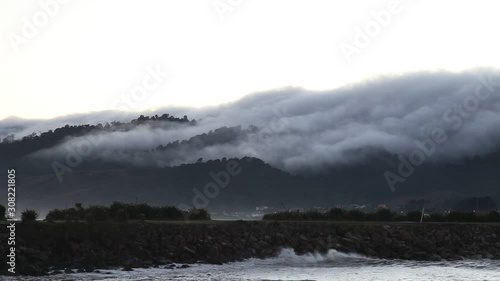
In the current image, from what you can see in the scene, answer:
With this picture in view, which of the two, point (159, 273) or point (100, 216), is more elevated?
point (100, 216)

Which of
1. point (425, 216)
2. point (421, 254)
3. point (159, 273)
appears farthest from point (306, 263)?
point (425, 216)

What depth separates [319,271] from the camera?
1953 inches

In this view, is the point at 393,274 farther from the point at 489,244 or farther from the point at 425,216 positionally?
the point at 425,216

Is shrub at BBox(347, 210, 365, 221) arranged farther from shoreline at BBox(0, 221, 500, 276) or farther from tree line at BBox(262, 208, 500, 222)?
shoreline at BBox(0, 221, 500, 276)

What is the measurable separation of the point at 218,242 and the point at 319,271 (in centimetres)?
850

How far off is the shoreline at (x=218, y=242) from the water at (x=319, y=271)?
108 centimetres

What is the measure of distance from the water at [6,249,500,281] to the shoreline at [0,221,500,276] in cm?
108

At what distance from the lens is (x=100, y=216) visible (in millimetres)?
58031

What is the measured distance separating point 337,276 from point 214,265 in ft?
28.7

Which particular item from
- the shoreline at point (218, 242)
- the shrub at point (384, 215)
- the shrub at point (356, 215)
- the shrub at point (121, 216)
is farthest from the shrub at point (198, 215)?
the shrub at point (384, 215)

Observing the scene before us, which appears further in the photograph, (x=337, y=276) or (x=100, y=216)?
(x=100, y=216)

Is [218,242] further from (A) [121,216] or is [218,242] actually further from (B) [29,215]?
(B) [29,215]

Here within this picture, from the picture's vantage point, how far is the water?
1736 inches

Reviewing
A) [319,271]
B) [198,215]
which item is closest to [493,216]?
[198,215]
